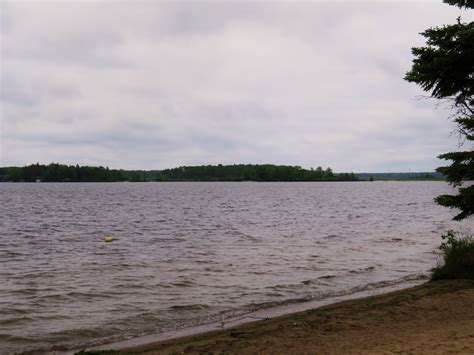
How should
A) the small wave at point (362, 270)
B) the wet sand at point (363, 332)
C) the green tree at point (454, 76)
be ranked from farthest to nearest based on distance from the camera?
the small wave at point (362, 270) < the green tree at point (454, 76) < the wet sand at point (363, 332)

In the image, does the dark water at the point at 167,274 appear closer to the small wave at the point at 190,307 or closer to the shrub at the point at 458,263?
the small wave at the point at 190,307

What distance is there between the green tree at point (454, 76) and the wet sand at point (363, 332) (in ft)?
7.92

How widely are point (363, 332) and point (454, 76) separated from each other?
7.07 meters

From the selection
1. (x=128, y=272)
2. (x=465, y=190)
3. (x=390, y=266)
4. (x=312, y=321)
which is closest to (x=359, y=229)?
(x=390, y=266)

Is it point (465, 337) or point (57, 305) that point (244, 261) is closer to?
point (57, 305)

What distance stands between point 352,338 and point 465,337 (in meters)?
1.77

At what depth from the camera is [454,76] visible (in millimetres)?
12133

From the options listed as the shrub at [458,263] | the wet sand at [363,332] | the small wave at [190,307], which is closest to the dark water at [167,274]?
the small wave at [190,307]

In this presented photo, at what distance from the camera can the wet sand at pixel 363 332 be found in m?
7.69

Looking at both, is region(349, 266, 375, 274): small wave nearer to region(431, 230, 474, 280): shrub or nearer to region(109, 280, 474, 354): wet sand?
region(431, 230, 474, 280): shrub

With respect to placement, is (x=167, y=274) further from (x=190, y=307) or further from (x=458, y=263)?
(x=458, y=263)

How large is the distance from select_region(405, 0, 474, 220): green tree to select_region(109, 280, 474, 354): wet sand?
2.41 m

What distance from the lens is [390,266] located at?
19734 mm

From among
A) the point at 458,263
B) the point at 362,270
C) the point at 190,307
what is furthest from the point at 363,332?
the point at 362,270
